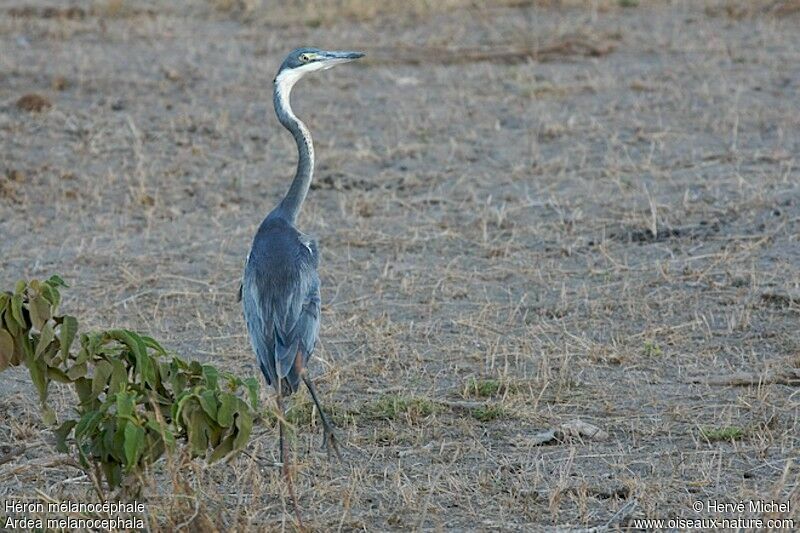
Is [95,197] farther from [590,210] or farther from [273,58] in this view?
[273,58]

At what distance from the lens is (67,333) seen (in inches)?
177

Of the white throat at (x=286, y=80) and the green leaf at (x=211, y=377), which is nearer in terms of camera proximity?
the green leaf at (x=211, y=377)

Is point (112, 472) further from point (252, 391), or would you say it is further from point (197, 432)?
point (252, 391)

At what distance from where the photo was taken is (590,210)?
29.4 ft

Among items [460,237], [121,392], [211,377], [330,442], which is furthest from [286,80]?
[460,237]

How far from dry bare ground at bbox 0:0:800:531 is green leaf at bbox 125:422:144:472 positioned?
144 mm

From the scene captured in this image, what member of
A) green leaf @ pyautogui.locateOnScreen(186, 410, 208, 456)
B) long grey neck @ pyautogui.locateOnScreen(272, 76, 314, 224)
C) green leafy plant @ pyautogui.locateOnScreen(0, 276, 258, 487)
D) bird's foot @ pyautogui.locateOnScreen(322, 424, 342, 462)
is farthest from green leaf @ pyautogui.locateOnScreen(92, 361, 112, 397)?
long grey neck @ pyautogui.locateOnScreen(272, 76, 314, 224)

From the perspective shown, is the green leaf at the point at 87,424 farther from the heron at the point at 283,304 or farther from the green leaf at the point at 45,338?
the heron at the point at 283,304

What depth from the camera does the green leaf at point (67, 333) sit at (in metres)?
4.50

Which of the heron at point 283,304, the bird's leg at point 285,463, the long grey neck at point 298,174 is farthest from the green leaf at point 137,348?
the long grey neck at point 298,174

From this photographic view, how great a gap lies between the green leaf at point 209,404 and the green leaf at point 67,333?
0.49 metres

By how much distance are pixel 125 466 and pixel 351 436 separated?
1.60 metres

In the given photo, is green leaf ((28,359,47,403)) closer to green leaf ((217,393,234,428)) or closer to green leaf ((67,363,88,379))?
green leaf ((67,363,88,379))

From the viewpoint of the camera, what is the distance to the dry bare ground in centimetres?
530
